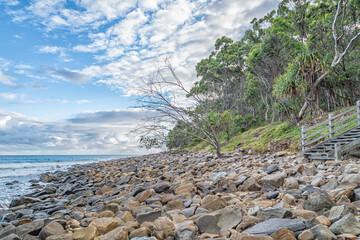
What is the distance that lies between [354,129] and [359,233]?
8100mm

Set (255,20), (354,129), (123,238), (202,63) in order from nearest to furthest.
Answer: (123,238) < (354,129) < (255,20) < (202,63)

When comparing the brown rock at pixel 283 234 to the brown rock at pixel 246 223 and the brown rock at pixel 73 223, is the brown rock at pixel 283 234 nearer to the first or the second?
the brown rock at pixel 246 223

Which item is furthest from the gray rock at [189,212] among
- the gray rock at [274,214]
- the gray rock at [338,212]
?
the gray rock at [338,212]

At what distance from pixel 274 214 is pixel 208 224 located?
2.80ft

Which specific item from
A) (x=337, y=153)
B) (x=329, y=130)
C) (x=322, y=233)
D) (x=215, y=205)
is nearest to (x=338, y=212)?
(x=322, y=233)

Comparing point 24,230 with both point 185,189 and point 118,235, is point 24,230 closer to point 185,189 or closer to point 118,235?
point 118,235

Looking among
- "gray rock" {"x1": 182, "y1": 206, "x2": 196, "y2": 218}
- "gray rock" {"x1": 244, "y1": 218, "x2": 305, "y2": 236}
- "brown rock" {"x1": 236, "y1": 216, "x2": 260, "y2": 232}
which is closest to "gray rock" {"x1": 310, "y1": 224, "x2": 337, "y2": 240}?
"gray rock" {"x1": 244, "y1": 218, "x2": 305, "y2": 236}

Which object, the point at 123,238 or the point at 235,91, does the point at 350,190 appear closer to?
the point at 123,238

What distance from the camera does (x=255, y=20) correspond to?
2464 centimetres

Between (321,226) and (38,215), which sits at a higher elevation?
(321,226)

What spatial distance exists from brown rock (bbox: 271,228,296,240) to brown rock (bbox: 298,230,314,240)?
0.23ft

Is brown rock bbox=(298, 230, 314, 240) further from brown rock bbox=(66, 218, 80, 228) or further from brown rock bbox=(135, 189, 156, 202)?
brown rock bbox=(135, 189, 156, 202)

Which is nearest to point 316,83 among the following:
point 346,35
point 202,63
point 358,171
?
point 346,35

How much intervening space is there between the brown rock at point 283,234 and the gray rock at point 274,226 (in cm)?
9
